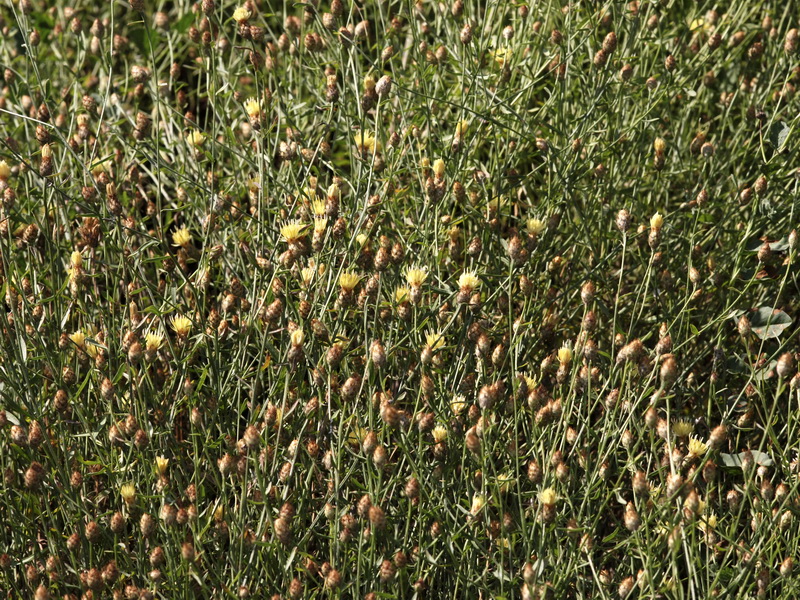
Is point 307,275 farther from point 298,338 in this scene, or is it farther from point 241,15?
point 241,15

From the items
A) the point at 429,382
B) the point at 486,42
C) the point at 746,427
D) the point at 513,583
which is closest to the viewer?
the point at 513,583

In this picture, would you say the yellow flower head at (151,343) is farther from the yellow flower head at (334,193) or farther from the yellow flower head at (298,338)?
the yellow flower head at (334,193)

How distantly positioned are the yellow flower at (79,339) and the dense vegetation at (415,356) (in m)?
0.03

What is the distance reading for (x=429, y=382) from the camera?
1.93m

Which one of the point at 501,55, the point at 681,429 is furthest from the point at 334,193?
the point at 501,55

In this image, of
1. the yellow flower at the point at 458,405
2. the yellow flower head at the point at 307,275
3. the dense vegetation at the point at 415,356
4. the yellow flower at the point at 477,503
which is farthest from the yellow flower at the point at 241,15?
the yellow flower at the point at 477,503

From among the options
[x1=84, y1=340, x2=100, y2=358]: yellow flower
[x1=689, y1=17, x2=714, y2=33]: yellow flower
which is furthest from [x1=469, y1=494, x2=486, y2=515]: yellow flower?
[x1=689, y1=17, x2=714, y2=33]: yellow flower

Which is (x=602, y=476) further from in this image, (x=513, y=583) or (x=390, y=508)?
(x=390, y=508)

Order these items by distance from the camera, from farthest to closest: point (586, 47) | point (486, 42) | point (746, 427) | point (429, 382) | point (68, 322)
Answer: point (586, 47)
point (486, 42)
point (68, 322)
point (746, 427)
point (429, 382)

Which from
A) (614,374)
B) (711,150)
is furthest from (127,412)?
(711,150)

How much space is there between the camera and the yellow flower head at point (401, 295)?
2.08 meters

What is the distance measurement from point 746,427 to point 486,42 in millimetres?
1202

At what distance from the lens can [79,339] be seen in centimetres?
209

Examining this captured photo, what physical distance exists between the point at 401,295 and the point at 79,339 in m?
0.71
